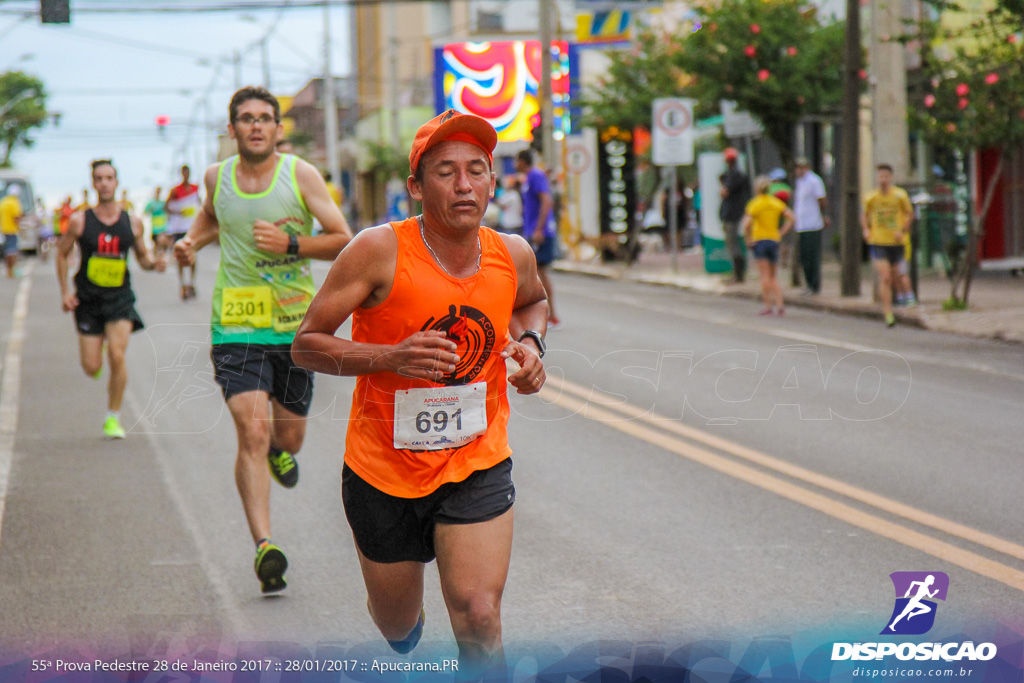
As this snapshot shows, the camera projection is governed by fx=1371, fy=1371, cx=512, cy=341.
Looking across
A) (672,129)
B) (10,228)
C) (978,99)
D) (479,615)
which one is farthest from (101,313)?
(10,228)

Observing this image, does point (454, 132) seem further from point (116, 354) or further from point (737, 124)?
point (737, 124)

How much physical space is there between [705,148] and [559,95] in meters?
3.81

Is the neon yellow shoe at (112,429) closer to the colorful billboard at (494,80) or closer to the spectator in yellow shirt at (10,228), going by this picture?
the spectator in yellow shirt at (10,228)

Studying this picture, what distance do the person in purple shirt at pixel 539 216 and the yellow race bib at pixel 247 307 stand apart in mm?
9320

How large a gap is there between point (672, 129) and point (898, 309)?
838 centimetres

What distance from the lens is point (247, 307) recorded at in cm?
596

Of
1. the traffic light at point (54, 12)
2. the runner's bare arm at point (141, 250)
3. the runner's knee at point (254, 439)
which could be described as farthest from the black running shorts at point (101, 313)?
the traffic light at point (54, 12)

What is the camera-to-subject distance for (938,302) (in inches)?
699

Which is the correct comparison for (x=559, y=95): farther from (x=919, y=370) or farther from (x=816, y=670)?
(x=816, y=670)

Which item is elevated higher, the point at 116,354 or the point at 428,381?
the point at 428,381

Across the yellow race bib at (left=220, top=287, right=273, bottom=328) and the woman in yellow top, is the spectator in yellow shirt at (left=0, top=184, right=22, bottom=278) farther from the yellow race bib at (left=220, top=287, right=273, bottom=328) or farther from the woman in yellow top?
the yellow race bib at (left=220, top=287, right=273, bottom=328)

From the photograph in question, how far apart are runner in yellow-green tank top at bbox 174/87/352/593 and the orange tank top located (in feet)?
6.75

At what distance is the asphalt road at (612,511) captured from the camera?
5.15 metres

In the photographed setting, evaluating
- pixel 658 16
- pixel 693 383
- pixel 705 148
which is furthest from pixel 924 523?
pixel 658 16
